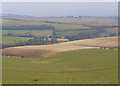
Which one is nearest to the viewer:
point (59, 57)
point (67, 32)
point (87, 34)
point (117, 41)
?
point (59, 57)

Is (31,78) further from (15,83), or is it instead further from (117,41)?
(117,41)

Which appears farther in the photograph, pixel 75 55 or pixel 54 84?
pixel 75 55

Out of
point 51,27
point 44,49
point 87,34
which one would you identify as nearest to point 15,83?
point 44,49

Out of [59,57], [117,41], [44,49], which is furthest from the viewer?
[117,41]

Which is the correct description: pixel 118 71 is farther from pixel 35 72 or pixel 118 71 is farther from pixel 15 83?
pixel 15 83

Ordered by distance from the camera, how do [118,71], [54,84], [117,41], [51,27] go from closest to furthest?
[54,84]
[118,71]
[117,41]
[51,27]

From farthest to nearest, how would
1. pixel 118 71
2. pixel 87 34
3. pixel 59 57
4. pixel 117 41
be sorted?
Answer: pixel 87 34 < pixel 117 41 < pixel 59 57 < pixel 118 71

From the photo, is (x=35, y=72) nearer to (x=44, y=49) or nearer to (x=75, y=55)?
(x=75, y=55)

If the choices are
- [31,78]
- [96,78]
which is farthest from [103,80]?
[31,78]

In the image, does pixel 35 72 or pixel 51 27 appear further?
pixel 51 27
